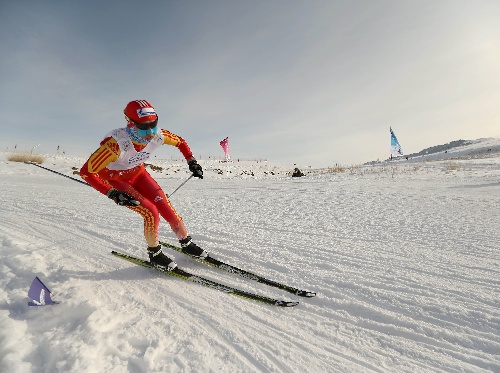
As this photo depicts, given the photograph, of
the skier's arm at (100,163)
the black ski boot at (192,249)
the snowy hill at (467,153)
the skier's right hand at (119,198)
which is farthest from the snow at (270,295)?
the snowy hill at (467,153)

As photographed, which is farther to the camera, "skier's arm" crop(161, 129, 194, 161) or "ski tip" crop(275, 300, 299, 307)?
"skier's arm" crop(161, 129, 194, 161)

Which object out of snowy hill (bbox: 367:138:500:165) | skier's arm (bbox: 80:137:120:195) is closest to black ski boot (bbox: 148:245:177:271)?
skier's arm (bbox: 80:137:120:195)

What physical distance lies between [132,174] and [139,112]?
966mm

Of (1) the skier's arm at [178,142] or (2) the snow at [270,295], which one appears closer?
(2) the snow at [270,295]

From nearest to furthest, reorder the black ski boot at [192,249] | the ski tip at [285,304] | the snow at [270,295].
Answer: the snow at [270,295]
the ski tip at [285,304]
the black ski boot at [192,249]

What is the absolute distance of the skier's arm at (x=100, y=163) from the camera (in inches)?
136

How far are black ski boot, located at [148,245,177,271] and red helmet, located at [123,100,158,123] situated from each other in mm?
1639

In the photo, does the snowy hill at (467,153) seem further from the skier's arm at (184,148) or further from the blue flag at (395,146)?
the skier's arm at (184,148)

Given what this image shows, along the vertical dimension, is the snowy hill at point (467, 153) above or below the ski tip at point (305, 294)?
above

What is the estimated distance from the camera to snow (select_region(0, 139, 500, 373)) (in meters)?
2.10

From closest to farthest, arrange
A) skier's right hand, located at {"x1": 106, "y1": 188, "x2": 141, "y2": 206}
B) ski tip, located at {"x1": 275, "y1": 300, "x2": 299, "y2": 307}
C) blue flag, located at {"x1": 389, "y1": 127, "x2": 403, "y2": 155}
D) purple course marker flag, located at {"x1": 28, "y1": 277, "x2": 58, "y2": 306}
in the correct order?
1. purple course marker flag, located at {"x1": 28, "y1": 277, "x2": 58, "y2": 306}
2. ski tip, located at {"x1": 275, "y1": 300, "x2": 299, "y2": 307}
3. skier's right hand, located at {"x1": 106, "y1": 188, "x2": 141, "y2": 206}
4. blue flag, located at {"x1": 389, "y1": 127, "x2": 403, "y2": 155}

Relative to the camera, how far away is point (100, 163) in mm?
3496

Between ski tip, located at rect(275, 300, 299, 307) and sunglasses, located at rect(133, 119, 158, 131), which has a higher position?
sunglasses, located at rect(133, 119, 158, 131)

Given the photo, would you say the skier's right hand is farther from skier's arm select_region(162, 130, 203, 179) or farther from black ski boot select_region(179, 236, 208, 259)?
skier's arm select_region(162, 130, 203, 179)
